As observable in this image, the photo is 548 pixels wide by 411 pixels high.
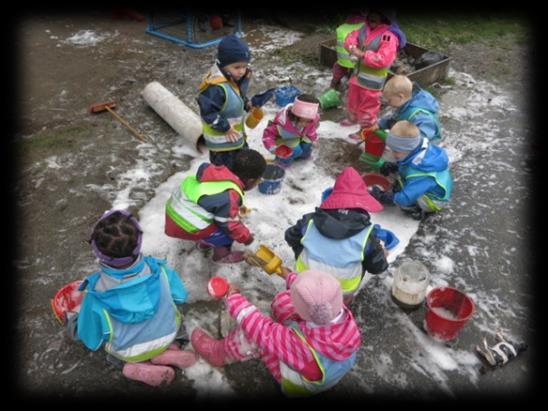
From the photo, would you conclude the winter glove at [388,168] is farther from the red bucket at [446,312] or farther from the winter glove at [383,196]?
the red bucket at [446,312]

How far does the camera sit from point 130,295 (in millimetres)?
2375

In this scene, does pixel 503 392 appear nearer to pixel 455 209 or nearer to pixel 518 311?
pixel 518 311

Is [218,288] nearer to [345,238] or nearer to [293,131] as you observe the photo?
[345,238]

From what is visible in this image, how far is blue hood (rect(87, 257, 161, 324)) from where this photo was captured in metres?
2.34

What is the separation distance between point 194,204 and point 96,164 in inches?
78.8

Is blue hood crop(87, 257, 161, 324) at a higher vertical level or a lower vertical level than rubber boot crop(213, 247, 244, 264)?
higher

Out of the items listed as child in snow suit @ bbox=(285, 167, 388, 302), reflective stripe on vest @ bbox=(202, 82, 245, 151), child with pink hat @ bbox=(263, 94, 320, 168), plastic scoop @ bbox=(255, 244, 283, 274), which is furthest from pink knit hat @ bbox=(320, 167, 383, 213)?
child with pink hat @ bbox=(263, 94, 320, 168)

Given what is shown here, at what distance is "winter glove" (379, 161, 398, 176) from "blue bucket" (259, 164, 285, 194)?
107cm

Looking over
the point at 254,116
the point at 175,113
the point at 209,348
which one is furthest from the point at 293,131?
the point at 209,348

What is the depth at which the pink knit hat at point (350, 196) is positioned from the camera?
2809 millimetres

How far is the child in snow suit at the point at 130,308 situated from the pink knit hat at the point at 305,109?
7.35ft

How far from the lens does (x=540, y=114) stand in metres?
5.74

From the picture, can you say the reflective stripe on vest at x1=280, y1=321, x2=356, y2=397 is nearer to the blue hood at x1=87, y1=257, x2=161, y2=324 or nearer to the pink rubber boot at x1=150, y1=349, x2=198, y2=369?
the pink rubber boot at x1=150, y1=349, x2=198, y2=369

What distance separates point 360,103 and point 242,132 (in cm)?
177
